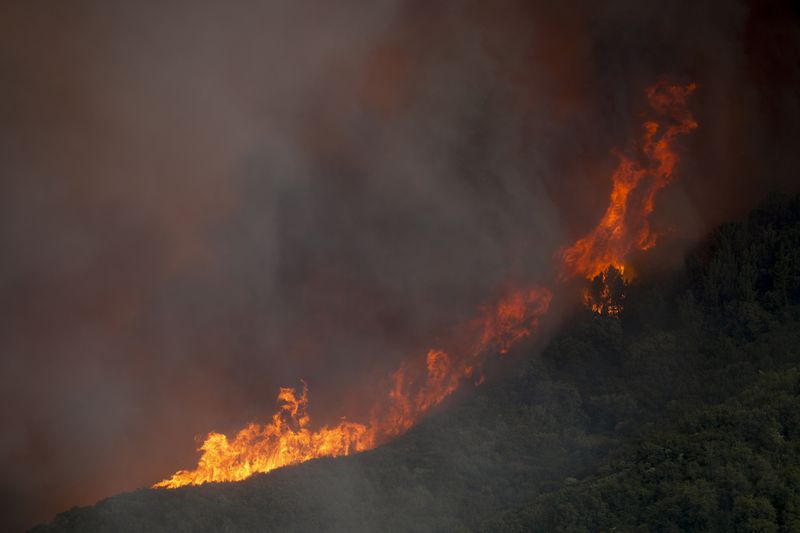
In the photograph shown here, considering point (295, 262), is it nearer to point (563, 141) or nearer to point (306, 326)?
point (306, 326)

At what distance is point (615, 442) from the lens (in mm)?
27469

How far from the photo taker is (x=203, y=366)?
3303 cm

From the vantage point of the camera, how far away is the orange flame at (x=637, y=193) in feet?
122

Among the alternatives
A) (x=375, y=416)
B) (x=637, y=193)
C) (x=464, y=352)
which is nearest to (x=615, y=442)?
(x=464, y=352)

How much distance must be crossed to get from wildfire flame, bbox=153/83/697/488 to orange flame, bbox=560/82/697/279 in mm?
46

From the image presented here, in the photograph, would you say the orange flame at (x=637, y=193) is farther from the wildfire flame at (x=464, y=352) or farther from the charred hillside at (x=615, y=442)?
the charred hillside at (x=615, y=442)

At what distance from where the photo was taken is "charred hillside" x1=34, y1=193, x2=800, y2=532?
2172 cm

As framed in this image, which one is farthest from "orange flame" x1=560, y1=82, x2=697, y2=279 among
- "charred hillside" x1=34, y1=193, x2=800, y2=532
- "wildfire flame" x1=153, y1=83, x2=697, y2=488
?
"charred hillside" x1=34, y1=193, x2=800, y2=532

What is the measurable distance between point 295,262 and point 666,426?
60.7 feet

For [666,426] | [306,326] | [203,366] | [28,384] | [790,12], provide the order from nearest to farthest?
[666,426] → [28,384] → [203,366] → [306,326] → [790,12]

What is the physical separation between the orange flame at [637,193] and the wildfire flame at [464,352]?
46mm

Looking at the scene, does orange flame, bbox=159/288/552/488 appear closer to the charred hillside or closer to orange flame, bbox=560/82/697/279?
the charred hillside

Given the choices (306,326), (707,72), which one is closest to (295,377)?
(306,326)

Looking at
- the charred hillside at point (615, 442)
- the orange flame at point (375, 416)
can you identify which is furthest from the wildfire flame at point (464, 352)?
the charred hillside at point (615, 442)
